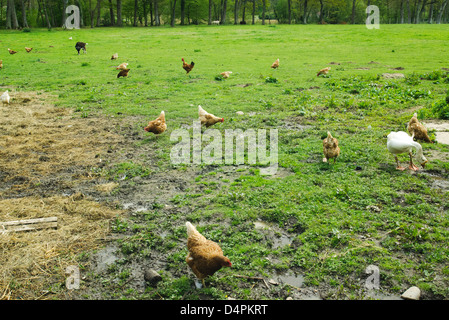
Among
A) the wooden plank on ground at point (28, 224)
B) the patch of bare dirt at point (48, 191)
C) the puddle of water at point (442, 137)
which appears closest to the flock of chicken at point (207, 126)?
the puddle of water at point (442, 137)

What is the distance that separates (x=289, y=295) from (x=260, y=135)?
17.5 feet

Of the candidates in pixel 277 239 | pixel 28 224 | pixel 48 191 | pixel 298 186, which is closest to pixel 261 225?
pixel 277 239

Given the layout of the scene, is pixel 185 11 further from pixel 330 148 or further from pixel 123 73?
pixel 330 148

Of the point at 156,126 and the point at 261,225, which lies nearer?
the point at 261,225

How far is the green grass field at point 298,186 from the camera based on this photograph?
4.27 m

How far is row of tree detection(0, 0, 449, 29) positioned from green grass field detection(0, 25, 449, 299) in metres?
39.9

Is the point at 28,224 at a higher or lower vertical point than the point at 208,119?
lower

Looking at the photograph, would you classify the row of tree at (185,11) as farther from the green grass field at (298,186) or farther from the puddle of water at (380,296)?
the puddle of water at (380,296)

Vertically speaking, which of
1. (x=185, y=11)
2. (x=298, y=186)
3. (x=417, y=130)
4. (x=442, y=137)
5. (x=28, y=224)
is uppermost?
(x=185, y=11)

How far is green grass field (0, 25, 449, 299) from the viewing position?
14.0 feet

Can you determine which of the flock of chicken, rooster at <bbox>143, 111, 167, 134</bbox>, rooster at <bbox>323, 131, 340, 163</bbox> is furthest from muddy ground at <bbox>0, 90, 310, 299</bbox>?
rooster at <bbox>323, 131, 340, 163</bbox>

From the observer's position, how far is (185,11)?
6638 cm

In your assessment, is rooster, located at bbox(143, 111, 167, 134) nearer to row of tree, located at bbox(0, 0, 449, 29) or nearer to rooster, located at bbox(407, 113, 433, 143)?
rooster, located at bbox(407, 113, 433, 143)

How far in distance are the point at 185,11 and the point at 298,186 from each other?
67.4 meters
